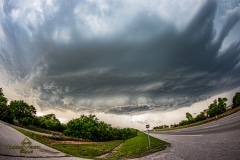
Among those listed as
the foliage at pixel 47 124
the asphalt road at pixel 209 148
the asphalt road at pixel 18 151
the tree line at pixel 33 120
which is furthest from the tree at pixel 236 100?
the foliage at pixel 47 124

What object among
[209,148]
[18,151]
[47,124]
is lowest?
[209,148]

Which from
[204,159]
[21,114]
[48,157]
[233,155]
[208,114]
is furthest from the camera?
[208,114]

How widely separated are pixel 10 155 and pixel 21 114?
24.9 meters

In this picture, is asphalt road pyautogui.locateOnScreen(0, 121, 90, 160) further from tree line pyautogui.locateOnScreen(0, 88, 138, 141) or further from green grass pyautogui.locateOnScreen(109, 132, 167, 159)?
tree line pyautogui.locateOnScreen(0, 88, 138, 141)

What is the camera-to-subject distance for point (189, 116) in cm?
4369

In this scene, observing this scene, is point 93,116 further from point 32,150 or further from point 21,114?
point 32,150

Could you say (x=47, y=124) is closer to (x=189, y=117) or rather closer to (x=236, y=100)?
(x=236, y=100)

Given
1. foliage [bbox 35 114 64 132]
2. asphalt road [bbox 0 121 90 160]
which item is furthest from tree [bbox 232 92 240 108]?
foliage [bbox 35 114 64 132]

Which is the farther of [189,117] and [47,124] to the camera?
[189,117]

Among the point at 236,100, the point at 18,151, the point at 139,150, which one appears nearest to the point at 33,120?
the point at 139,150

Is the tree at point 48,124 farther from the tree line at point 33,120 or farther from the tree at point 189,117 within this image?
the tree at point 189,117

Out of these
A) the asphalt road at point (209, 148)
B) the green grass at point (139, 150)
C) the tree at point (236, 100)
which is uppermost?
the tree at point (236, 100)

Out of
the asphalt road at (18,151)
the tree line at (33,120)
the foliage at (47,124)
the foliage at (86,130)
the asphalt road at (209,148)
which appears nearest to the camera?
the asphalt road at (209,148)

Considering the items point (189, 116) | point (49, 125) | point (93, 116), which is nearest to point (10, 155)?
point (49, 125)
